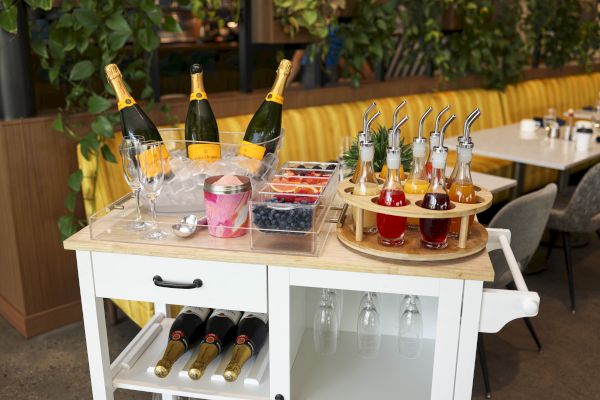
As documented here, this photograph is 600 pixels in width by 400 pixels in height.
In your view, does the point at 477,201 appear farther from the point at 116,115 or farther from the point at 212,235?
the point at 116,115

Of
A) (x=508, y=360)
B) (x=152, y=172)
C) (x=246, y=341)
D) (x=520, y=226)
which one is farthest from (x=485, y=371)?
(x=152, y=172)

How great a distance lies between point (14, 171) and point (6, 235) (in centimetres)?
33

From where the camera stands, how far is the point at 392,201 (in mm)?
1363

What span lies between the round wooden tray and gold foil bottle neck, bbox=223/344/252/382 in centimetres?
43

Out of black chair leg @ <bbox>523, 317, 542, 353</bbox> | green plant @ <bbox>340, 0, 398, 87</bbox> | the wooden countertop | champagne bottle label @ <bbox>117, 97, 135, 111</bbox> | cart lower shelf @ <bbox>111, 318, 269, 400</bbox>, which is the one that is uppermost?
green plant @ <bbox>340, 0, 398, 87</bbox>

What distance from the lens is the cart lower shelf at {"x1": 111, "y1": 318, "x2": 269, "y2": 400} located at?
1563 mm

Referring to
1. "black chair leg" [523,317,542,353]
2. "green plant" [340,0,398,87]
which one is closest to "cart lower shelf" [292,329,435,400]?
"black chair leg" [523,317,542,353]

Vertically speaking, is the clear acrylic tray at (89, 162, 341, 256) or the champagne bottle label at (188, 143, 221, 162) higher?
the champagne bottle label at (188, 143, 221, 162)

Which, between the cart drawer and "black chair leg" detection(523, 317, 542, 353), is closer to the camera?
the cart drawer

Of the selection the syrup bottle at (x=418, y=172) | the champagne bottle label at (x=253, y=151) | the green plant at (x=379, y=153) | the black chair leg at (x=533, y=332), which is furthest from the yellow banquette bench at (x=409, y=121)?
the black chair leg at (x=533, y=332)

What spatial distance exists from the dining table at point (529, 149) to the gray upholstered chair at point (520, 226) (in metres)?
0.97

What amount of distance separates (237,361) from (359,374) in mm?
328

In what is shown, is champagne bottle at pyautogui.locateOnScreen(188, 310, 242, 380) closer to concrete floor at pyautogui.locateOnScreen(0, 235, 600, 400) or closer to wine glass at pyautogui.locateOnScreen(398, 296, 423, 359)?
wine glass at pyautogui.locateOnScreen(398, 296, 423, 359)

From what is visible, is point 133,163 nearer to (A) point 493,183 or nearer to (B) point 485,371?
(B) point 485,371
